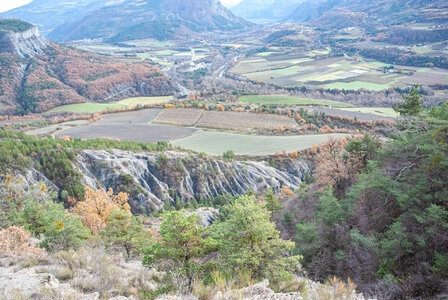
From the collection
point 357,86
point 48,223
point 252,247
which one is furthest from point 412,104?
point 357,86

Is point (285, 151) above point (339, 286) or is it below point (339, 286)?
below

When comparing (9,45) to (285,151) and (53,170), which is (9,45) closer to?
(53,170)

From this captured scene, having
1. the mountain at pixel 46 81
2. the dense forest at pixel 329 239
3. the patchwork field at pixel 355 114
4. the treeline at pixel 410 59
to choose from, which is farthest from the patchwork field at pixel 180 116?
the treeline at pixel 410 59

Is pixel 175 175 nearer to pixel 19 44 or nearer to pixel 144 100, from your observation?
pixel 144 100

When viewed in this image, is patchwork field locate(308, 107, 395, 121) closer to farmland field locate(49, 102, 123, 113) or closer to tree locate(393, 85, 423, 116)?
tree locate(393, 85, 423, 116)

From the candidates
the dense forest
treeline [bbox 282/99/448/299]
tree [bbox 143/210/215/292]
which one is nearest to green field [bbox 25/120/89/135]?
the dense forest

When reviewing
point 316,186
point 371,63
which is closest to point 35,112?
point 316,186
